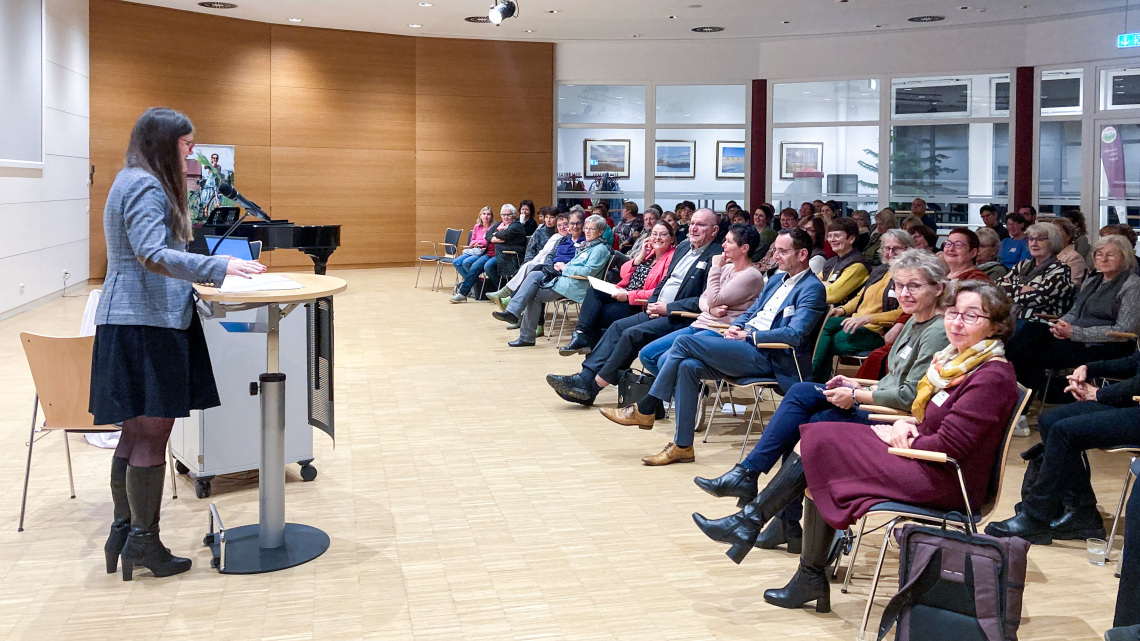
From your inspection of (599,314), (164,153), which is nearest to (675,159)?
(599,314)

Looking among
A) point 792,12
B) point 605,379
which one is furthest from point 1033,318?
point 792,12

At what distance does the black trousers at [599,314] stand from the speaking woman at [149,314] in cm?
409

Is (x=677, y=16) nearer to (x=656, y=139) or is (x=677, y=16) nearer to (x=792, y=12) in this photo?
(x=792, y=12)

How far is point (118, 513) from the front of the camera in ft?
11.7

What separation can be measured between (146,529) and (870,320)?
427 centimetres

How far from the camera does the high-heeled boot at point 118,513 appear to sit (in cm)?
353

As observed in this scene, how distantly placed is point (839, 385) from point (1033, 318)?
110 inches

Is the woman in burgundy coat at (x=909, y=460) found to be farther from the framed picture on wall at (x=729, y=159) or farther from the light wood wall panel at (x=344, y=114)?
the framed picture on wall at (x=729, y=159)

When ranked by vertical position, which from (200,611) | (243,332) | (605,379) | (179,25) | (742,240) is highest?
(179,25)

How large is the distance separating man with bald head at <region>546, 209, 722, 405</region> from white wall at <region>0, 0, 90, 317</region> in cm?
678

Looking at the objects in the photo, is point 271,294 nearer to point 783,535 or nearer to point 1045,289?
A: point 783,535

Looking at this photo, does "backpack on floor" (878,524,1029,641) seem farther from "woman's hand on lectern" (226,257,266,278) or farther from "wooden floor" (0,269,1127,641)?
"woman's hand on lectern" (226,257,266,278)

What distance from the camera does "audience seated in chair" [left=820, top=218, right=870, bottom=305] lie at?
22.2 ft

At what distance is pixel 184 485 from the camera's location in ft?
15.1
